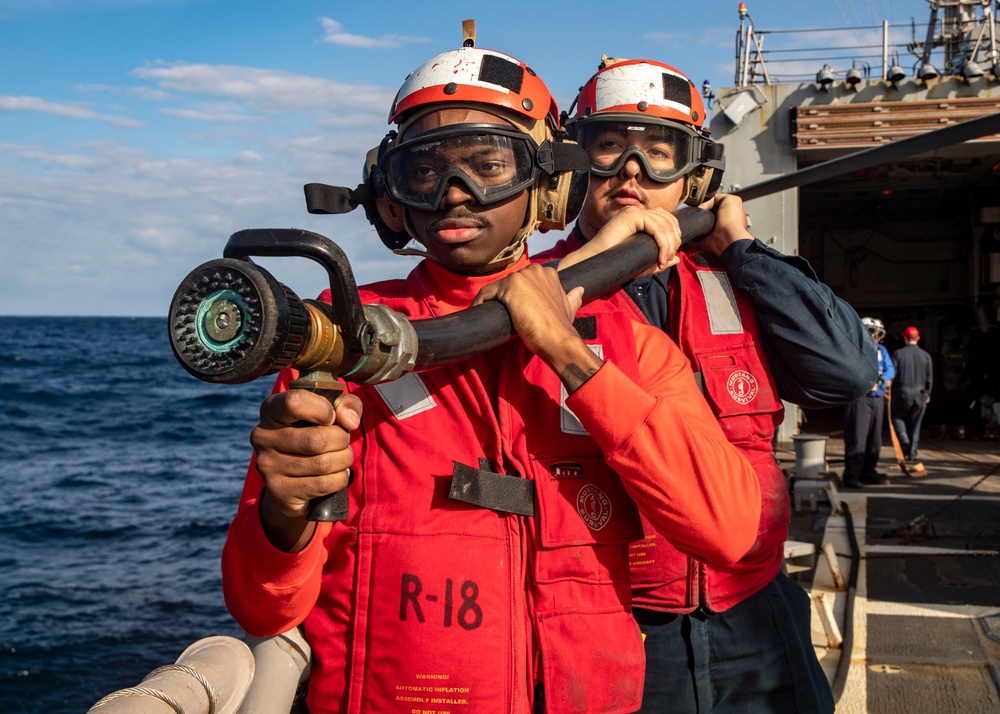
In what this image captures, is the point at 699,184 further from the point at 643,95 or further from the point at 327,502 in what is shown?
the point at 327,502

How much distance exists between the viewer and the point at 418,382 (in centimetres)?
215

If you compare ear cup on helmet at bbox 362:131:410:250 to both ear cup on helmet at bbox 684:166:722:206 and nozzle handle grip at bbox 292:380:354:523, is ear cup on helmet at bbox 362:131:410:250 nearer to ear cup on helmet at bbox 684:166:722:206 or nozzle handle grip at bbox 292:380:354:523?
nozzle handle grip at bbox 292:380:354:523

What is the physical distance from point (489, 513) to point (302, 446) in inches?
20.2

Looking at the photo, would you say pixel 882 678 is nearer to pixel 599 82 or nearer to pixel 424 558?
pixel 599 82

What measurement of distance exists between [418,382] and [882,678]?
4.69 m

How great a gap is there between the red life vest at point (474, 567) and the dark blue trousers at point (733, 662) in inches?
22.4

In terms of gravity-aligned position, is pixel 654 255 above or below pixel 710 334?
above

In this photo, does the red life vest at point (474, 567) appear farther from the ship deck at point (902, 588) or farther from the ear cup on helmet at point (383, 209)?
the ship deck at point (902, 588)

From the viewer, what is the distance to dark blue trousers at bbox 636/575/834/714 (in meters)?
2.63

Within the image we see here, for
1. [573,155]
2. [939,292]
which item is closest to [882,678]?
[573,155]

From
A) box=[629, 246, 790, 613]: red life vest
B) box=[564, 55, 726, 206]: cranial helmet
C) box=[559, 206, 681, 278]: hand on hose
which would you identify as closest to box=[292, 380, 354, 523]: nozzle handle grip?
box=[559, 206, 681, 278]: hand on hose

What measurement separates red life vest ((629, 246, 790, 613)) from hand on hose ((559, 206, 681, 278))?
362mm

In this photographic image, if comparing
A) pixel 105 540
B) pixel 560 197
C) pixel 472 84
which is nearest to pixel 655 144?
pixel 560 197

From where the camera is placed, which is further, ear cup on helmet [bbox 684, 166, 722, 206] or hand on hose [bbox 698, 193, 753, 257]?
ear cup on helmet [bbox 684, 166, 722, 206]
